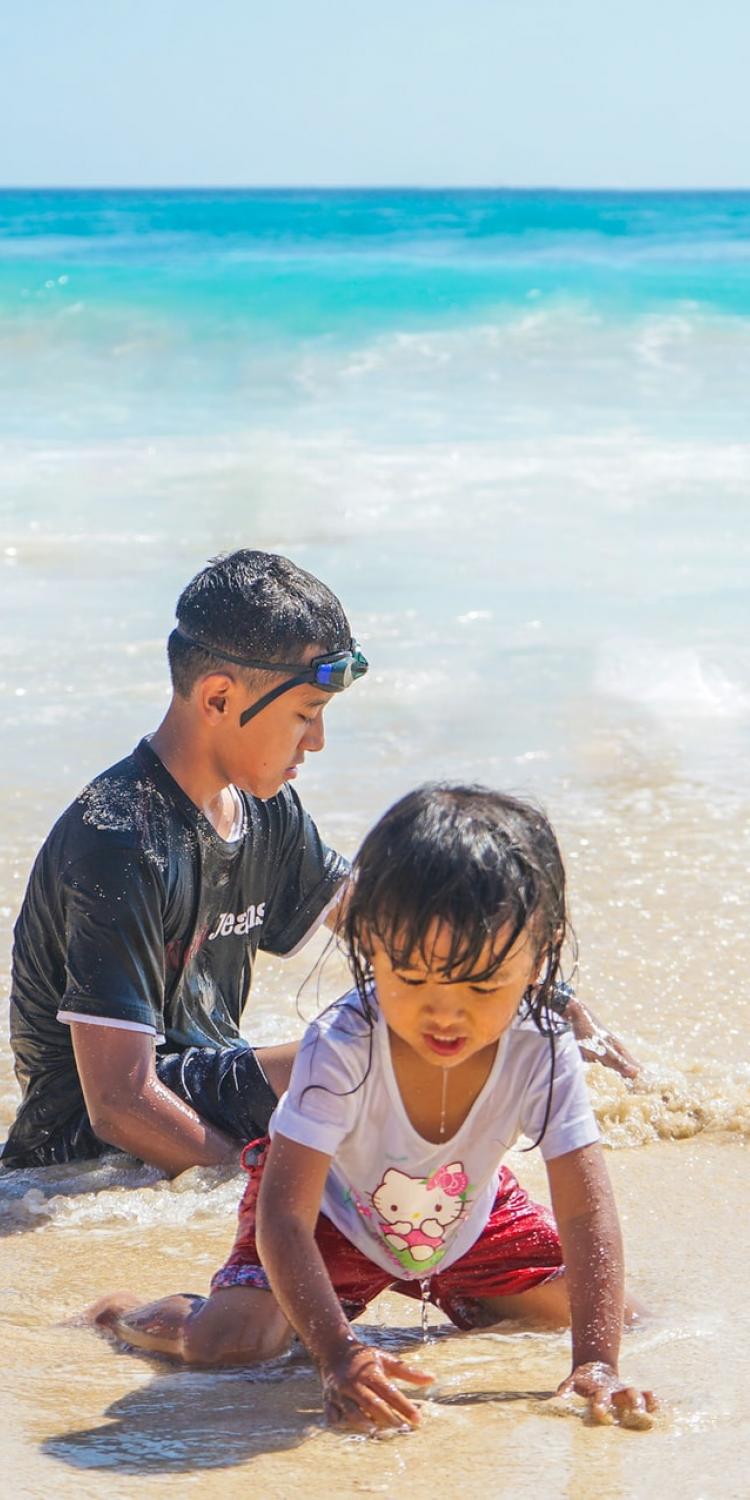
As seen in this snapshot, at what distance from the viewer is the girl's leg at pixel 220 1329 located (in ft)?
7.55

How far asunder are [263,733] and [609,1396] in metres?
1.32

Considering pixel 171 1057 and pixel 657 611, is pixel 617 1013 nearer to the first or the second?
pixel 171 1057

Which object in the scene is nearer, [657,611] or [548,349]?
[657,611]

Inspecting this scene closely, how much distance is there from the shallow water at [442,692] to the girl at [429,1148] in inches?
3.0

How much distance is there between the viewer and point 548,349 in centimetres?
1942

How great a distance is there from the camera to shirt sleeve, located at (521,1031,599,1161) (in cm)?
218

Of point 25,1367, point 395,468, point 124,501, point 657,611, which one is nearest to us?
point 25,1367

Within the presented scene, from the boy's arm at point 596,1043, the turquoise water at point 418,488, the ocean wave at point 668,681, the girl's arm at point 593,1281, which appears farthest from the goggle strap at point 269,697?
the ocean wave at point 668,681

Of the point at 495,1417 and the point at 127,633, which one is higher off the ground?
the point at 495,1417

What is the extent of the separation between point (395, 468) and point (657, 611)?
4.63 metres

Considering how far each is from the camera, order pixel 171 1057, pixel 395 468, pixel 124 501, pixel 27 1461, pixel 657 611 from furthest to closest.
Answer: pixel 395 468, pixel 124 501, pixel 657 611, pixel 171 1057, pixel 27 1461

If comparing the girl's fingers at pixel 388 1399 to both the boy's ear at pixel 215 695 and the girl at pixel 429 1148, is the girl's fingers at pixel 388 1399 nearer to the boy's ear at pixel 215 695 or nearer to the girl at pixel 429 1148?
the girl at pixel 429 1148

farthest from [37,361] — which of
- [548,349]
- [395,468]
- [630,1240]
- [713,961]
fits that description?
[630,1240]

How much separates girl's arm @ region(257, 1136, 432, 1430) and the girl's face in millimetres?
209
